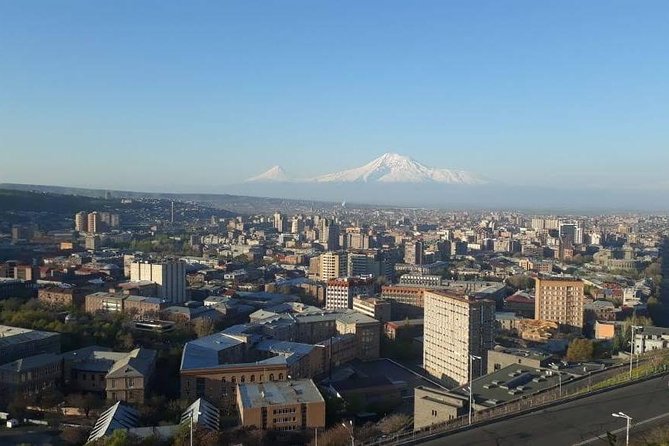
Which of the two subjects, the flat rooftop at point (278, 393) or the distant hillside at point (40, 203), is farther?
the distant hillside at point (40, 203)

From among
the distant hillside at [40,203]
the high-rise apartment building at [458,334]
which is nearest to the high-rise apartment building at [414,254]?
the high-rise apartment building at [458,334]

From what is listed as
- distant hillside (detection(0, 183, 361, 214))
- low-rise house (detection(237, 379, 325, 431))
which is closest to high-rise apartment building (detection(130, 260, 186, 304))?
low-rise house (detection(237, 379, 325, 431))

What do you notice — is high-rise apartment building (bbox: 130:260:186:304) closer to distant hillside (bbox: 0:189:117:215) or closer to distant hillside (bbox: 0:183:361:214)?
distant hillside (bbox: 0:189:117:215)

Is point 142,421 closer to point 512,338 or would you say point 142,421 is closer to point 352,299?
point 512,338

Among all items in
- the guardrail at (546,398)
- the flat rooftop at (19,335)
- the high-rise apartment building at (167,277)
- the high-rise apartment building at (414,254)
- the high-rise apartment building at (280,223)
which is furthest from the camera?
the high-rise apartment building at (280,223)

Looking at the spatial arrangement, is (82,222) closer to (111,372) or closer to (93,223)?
(93,223)

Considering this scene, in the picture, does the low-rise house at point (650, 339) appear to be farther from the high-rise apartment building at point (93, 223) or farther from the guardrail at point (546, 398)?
the high-rise apartment building at point (93, 223)
